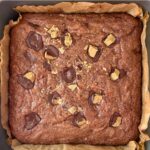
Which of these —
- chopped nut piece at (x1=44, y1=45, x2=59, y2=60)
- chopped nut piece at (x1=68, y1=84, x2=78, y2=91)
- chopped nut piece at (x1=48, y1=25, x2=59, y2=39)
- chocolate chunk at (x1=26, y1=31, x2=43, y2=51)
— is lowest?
chopped nut piece at (x1=68, y1=84, x2=78, y2=91)

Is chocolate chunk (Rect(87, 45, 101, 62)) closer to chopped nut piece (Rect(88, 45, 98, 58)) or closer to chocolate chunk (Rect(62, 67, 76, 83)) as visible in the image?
chopped nut piece (Rect(88, 45, 98, 58))

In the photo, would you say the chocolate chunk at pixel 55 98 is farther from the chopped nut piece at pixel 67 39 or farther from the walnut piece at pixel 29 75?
the chopped nut piece at pixel 67 39

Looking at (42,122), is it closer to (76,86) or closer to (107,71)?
(76,86)

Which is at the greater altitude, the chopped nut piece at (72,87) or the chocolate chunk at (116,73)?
the chocolate chunk at (116,73)

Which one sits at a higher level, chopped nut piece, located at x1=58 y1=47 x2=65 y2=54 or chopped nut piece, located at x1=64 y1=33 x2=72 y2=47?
chopped nut piece, located at x1=64 y1=33 x2=72 y2=47

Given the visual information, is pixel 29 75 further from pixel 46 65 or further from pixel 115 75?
pixel 115 75

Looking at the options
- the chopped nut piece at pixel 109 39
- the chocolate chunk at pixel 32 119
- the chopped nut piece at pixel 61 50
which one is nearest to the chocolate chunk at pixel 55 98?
the chocolate chunk at pixel 32 119

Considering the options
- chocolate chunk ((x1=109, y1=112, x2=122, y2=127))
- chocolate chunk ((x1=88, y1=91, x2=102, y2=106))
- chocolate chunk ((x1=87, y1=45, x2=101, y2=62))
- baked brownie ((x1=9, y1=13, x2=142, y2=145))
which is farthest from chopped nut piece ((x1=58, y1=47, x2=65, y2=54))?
chocolate chunk ((x1=109, y1=112, x2=122, y2=127))

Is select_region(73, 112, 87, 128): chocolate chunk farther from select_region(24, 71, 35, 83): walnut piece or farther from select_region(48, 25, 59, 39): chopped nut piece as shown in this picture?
select_region(48, 25, 59, 39): chopped nut piece
